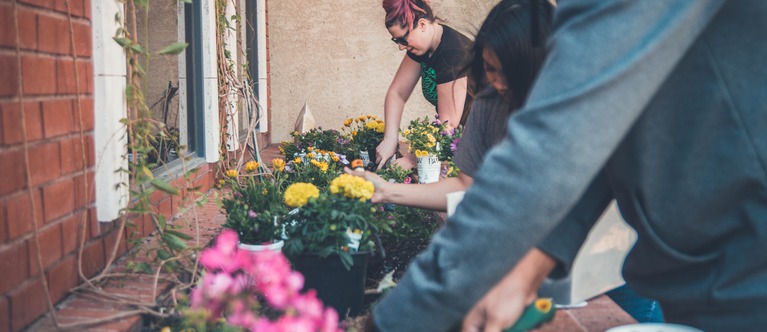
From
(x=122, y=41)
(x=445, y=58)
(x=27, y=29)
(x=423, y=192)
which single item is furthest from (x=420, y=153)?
(x=27, y=29)

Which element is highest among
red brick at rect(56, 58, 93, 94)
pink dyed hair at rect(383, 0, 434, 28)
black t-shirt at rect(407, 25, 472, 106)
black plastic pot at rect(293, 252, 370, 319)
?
pink dyed hair at rect(383, 0, 434, 28)

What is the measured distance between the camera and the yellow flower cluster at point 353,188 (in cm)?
234

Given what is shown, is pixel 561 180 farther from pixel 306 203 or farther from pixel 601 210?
pixel 306 203

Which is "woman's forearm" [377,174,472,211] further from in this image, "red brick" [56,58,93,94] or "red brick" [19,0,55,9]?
"red brick" [19,0,55,9]

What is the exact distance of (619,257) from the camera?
1.75m

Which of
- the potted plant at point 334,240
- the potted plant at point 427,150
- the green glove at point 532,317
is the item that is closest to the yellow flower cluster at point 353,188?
the potted plant at point 334,240

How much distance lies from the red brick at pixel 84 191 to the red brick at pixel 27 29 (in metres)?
0.52

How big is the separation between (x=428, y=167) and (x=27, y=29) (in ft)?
8.80

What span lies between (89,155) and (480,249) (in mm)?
1996

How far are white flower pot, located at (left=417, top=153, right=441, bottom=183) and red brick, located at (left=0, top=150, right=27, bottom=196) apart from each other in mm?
2617

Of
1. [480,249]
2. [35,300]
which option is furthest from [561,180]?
[35,300]

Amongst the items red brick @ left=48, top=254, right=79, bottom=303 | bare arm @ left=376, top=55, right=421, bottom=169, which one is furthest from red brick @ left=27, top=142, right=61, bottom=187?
bare arm @ left=376, top=55, right=421, bottom=169

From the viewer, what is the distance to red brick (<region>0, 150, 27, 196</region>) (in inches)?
71.6

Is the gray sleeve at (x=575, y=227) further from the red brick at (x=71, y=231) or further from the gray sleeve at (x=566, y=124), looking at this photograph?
the red brick at (x=71, y=231)
